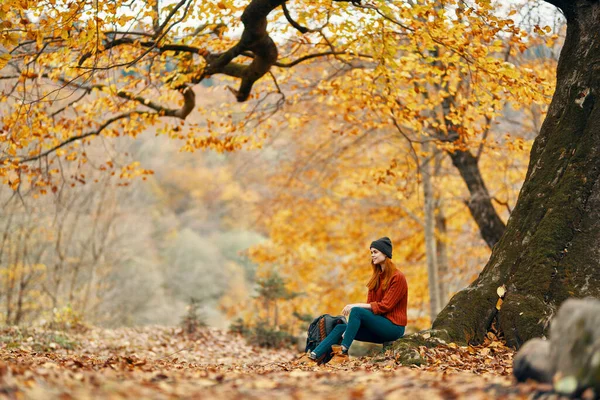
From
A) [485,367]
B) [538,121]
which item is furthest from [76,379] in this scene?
[538,121]

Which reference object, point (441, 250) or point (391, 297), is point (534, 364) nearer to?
point (391, 297)

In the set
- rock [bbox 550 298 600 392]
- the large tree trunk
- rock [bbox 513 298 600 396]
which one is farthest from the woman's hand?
rock [bbox 550 298 600 392]

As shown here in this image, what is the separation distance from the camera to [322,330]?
6.80 metres

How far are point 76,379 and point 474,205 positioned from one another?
30.6ft

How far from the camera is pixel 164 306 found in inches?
1155

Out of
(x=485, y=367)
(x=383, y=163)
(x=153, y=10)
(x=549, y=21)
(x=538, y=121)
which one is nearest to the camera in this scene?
(x=485, y=367)

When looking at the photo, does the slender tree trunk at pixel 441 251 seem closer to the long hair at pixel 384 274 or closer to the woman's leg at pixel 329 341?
the long hair at pixel 384 274

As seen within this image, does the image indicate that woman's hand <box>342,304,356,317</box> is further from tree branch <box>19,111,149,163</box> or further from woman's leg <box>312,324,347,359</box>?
tree branch <box>19,111,149,163</box>

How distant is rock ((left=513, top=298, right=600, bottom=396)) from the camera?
3193mm

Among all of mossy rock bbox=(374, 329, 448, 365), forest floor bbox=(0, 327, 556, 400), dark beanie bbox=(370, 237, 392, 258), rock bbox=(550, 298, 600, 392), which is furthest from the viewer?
dark beanie bbox=(370, 237, 392, 258)

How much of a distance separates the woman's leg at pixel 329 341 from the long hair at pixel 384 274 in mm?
553

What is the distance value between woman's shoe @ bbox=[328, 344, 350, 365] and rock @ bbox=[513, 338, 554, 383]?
8.71 ft

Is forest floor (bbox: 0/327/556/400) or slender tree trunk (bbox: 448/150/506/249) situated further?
slender tree trunk (bbox: 448/150/506/249)

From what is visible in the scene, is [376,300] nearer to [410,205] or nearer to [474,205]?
[474,205]
